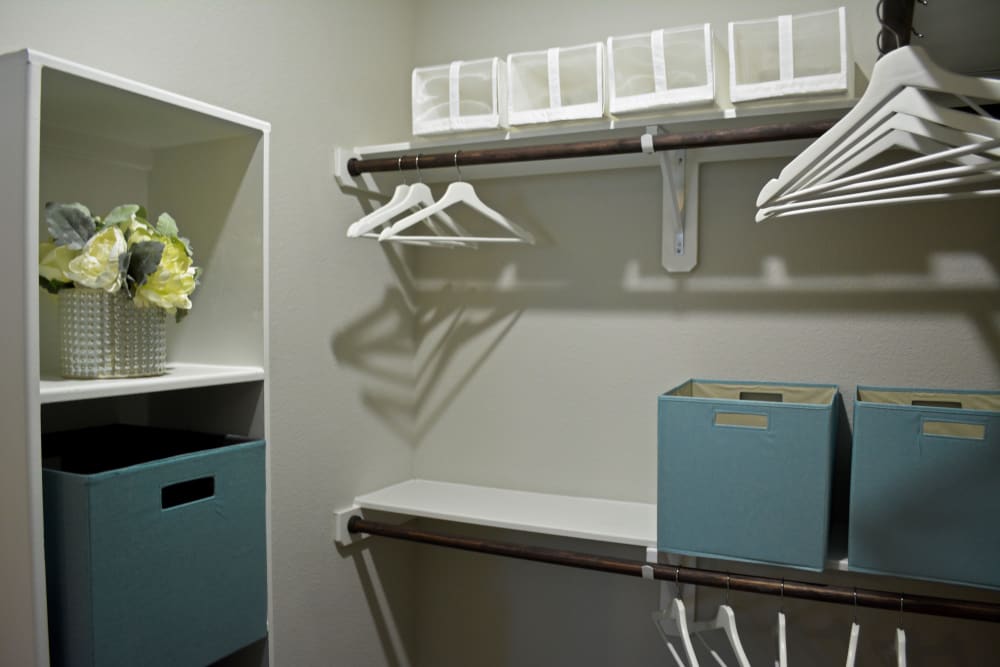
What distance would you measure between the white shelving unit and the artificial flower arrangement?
0.29 feet

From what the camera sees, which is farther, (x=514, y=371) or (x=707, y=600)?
(x=514, y=371)

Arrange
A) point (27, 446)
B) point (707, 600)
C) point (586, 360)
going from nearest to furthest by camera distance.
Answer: point (27, 446) < point (707, 600) < point (586, 360)

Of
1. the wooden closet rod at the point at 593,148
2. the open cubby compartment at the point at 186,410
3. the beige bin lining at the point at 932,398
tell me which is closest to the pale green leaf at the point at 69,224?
the open cubby compartment at the point at 186,410

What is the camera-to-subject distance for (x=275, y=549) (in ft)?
5.46

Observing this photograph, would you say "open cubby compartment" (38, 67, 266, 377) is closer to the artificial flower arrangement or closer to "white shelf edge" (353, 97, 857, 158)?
the artificial flower arrangement

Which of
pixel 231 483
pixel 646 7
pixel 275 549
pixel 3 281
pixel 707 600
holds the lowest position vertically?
pixel 707 600

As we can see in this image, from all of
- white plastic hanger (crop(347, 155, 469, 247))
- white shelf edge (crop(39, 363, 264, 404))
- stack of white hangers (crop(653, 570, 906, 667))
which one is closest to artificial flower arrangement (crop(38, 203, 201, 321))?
white shelf edge (crop(39, 363, 264, 404))

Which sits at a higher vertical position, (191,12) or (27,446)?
(191,12)

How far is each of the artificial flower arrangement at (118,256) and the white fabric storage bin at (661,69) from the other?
0.96 m

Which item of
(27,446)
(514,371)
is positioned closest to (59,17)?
(27,446)

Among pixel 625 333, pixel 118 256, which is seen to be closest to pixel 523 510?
pixel 625 333

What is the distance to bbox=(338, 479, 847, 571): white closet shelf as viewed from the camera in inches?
65.6

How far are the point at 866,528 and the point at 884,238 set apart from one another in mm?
673

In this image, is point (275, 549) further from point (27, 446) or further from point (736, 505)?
point (736, 505)
